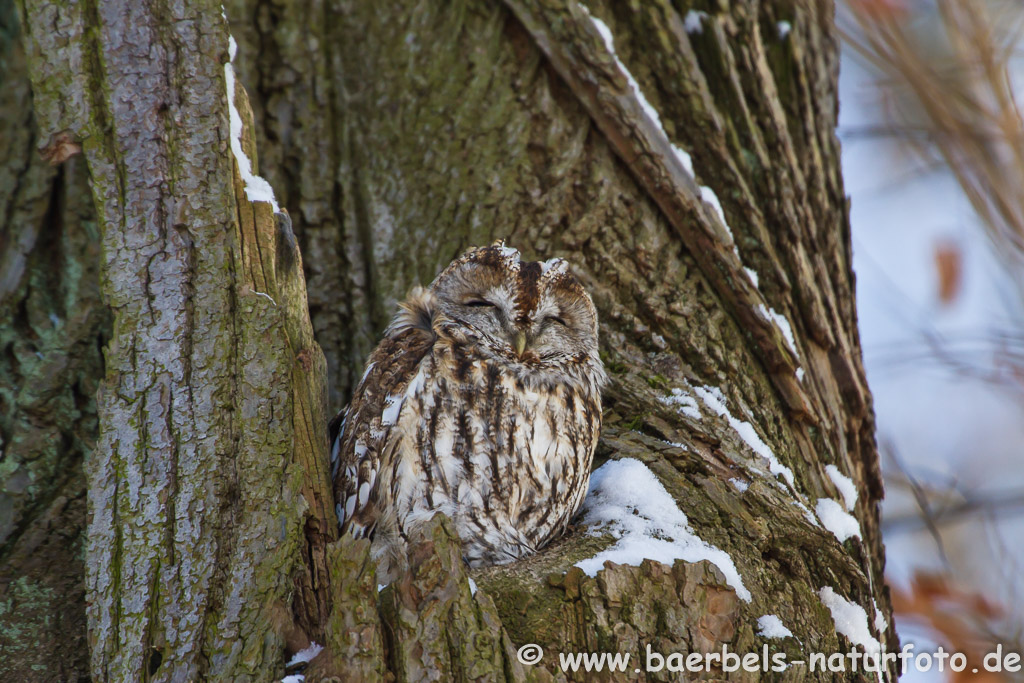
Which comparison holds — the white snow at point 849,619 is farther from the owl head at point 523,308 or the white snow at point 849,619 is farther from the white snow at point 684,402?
the owl head at point 523,308

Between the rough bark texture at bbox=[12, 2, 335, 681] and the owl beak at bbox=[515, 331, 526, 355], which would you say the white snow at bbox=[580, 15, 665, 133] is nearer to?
the owl beak at bbox=[515, 331, 526, 355]

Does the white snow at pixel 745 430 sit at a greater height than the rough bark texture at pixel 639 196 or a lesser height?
lesser

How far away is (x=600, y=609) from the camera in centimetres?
179

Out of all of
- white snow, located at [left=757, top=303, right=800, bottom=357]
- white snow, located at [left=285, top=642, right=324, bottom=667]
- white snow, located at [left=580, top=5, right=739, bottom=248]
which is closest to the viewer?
white snow, located at [left=285, top=642, right=324, bottom=667]

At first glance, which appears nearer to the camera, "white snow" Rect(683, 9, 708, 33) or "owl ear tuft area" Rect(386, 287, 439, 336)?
"owl ear tuft area" Rect(386, 287, 439, 336)

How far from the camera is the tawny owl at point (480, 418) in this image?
2.15 m

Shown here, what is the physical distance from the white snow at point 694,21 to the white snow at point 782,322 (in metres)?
1.10

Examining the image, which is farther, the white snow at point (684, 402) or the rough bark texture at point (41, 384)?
the white snow at point (684, 402)

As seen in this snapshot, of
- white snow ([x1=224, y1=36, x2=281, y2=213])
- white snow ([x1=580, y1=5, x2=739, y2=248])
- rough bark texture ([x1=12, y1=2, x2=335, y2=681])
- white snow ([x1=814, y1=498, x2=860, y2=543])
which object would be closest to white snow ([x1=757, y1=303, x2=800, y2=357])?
white snow ([x1=580, y1=5, x2=739, y2=248])

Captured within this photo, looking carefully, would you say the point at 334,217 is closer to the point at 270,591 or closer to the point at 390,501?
the point at 390,501

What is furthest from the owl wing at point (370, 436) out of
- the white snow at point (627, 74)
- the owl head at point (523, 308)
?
the white snow at point (627, 74)

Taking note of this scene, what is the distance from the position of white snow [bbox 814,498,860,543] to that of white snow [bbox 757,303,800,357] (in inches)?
19.6

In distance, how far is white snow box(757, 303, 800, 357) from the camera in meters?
2.56

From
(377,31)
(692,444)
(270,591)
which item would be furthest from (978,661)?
(377,31)
